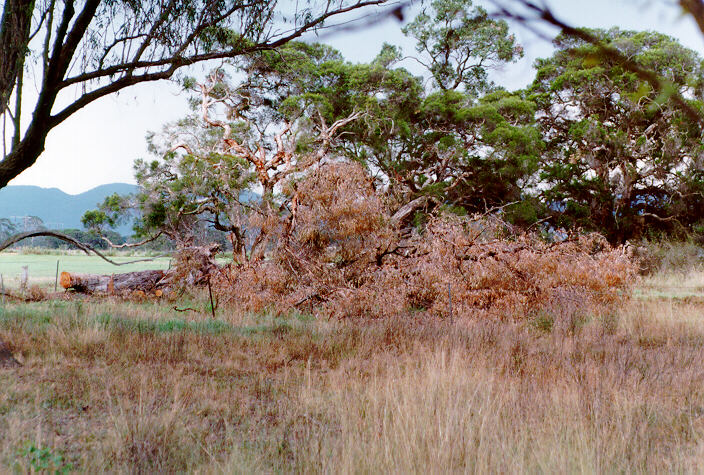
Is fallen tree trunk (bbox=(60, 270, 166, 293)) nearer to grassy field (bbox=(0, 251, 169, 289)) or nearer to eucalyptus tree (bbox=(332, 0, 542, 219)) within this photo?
grassy field (bbox=(0, 251, 169, 289))

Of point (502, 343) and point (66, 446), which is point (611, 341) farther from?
point (66, 446)

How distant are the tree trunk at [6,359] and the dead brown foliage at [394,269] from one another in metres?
5.88

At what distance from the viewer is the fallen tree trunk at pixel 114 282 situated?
1641 centimetres

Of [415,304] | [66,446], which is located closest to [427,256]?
[415,304]

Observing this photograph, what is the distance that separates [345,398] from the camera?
5.37m

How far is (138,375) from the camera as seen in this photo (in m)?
6.07

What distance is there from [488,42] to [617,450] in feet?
80.4

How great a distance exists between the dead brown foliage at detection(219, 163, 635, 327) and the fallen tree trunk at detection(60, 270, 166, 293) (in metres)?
4.43

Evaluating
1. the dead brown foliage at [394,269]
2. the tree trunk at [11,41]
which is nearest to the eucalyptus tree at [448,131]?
the dead brown foliage at [394,269]

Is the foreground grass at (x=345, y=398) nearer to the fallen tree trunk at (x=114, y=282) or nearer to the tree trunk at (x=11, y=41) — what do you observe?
the tree trunk at (x=11, y=41)

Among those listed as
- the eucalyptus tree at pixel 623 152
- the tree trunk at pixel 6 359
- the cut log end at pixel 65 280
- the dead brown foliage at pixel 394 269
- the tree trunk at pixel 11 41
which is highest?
the eucalyptus tree at pixel 623 152

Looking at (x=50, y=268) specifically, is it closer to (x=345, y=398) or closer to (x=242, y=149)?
(x=242, y=149)

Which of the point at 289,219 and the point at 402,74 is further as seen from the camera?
the point at 402,74

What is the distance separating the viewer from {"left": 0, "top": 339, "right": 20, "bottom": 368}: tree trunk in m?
6.50
